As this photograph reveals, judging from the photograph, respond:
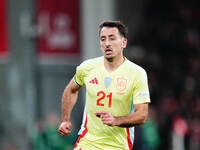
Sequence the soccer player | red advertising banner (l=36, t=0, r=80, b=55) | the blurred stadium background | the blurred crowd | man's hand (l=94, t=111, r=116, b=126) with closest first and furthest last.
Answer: man's hand (l=94, t=111, r=116, b=126) → the soccer player → the blurred stadium background → red advertising banner (l=36, t=0, r=80, b=55) → the blurred crowd

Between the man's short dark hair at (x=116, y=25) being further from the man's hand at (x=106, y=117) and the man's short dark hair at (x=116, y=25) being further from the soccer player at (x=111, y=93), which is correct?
the man's hand at (x=106, y=117)

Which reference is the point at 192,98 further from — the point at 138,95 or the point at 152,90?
the point at 138,95

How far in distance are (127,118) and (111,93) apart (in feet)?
1.51

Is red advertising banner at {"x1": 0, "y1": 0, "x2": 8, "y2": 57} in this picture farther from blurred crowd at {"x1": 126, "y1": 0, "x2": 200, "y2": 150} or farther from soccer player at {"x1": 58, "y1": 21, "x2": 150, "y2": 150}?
soccer player at {"x1": 58, "y1": 21, "x2": 150, "y2": 150}

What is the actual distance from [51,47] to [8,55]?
1.08 metres

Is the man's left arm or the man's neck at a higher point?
the man's neck

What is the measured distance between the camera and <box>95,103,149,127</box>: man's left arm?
23.1 feet

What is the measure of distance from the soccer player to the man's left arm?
1 centimetres

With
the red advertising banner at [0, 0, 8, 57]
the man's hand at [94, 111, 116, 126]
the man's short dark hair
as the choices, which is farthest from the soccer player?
the red advertising banner at [0, 0, 8, 57]

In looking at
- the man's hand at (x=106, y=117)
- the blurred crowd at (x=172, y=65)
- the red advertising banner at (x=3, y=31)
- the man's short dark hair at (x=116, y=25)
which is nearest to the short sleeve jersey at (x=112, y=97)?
the man's short dark hair at (x=116, y=25)

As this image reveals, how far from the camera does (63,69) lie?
1723 centimetres

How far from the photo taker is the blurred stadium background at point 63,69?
15.4 metres

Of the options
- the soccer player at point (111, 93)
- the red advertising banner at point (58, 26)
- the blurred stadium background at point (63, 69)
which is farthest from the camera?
the red advertising banner at point (58, 26)

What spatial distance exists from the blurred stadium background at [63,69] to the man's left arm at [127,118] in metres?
5.99
